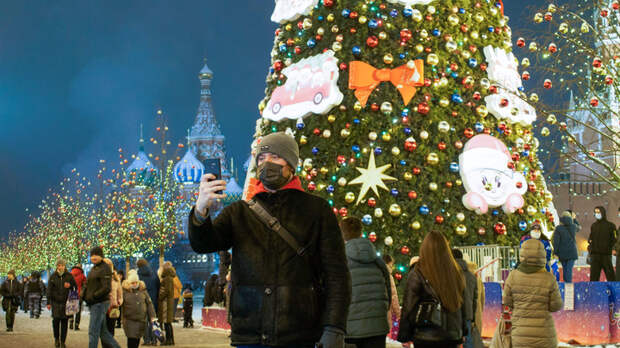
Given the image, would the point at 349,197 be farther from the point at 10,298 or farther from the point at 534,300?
the point at 10,298

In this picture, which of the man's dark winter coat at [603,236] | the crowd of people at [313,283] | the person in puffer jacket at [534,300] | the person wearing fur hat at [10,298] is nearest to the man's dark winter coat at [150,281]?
the crowd of people at [313,283]

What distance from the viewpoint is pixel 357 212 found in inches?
648

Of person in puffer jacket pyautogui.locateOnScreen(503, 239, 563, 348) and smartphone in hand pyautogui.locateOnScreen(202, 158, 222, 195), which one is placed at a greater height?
smartphone in hand pyautogui.locateOnScreen(202, 158, 222, 195)

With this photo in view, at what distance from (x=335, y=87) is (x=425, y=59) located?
204 centimetres

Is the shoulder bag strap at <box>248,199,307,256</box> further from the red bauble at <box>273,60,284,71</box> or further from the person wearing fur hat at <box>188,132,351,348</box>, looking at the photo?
the red bauble at <box>273,60,284,71</box>

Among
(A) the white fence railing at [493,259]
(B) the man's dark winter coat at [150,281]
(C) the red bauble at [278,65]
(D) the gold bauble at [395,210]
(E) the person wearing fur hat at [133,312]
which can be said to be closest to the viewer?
(E) the person wearing fur hat at [133,312]

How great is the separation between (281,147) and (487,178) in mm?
13137

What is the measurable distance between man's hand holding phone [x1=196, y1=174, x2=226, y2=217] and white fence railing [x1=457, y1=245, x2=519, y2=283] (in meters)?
12.2

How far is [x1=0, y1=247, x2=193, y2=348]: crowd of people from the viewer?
11.9 metres

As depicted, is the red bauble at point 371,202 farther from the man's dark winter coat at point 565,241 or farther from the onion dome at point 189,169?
the onion dome at point 189,169

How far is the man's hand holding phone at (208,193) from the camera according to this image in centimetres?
414

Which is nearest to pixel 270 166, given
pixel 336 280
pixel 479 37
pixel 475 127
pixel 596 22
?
pixel 336 280

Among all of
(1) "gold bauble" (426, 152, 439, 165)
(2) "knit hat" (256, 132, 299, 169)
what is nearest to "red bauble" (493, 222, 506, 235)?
(1) "gold bauble" (426, 152, 439, 165)

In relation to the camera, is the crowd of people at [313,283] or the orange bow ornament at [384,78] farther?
the orange bow ornament at [384,78]
